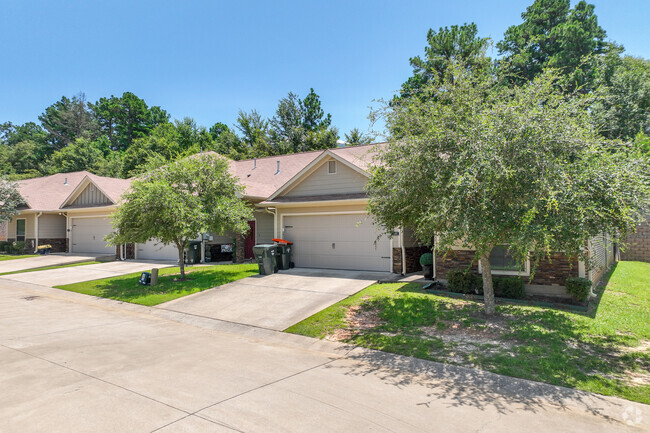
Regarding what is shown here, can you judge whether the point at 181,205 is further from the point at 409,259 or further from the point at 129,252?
the point at 129,252

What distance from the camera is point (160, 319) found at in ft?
31.7

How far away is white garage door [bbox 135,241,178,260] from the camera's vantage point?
1973 cm

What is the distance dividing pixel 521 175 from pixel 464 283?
4604mm

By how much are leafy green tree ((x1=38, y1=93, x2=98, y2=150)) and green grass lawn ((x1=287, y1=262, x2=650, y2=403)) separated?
59586 millimetres

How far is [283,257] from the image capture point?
15188 millimetres

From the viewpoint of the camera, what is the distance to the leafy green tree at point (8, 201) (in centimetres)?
2372

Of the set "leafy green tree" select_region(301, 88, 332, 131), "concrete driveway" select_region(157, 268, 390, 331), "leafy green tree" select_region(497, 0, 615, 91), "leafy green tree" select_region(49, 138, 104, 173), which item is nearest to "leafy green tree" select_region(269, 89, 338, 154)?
"leafy green tree" select_region(301, 88, 332, 131)

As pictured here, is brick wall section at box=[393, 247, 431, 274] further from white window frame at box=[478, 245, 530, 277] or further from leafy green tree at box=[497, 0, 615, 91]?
leafy green tree at box=[497, 0, 615, 91]

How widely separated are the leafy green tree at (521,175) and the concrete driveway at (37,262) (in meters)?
19.5

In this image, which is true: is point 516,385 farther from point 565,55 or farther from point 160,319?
point 565,55

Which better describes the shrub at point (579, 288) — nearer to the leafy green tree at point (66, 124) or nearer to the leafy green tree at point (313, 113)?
the leafy green tree at point (313, 113)

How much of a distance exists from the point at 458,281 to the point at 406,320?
10.0 feet

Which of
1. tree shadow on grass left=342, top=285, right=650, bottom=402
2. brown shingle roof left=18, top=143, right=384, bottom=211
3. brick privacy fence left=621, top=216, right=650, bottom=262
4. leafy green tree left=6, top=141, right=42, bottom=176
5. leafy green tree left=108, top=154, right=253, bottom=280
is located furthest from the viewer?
leafy green tree left=6, top=141, right=42, bottom=176

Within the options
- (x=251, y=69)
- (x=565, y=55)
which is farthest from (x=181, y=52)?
(x=565, y=55)
